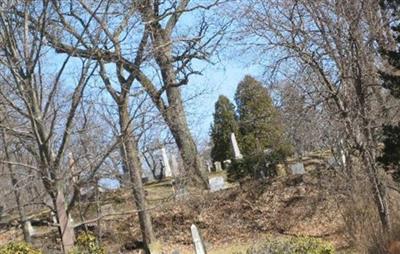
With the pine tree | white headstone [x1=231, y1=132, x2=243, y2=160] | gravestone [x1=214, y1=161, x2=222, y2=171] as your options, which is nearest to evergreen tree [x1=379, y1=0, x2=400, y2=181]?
the pine tree

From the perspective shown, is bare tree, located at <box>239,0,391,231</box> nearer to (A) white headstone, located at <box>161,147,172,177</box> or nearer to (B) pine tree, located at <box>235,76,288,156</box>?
(B) pine tree, located at <box>235,76,288,156</box>

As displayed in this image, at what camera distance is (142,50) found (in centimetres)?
1444

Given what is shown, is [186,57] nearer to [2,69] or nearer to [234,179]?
[234,179]

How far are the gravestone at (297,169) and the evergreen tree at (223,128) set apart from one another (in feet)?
33.1

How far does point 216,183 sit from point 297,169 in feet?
11.8

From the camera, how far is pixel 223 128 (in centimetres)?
3722

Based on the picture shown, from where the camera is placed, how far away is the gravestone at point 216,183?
27.1 meters

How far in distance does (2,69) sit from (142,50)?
3218 mm

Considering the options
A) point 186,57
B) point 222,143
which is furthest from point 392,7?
point 222,143

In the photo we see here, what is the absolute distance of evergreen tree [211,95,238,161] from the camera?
37000 mm

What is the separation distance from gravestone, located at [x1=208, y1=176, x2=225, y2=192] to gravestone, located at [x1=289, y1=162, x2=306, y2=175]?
311 centimetres

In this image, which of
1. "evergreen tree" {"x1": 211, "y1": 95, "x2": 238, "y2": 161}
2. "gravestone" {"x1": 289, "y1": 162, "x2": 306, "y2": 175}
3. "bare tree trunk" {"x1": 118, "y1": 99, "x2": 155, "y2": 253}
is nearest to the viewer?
"bare tree trunk" {"x1": 118, "y1": 99, "x2": 155, "y2": 253}

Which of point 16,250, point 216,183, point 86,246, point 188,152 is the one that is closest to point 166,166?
point 216,183

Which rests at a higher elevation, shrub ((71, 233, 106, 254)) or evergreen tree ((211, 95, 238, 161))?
evergreen tree ((211, 95, 238, 161))
